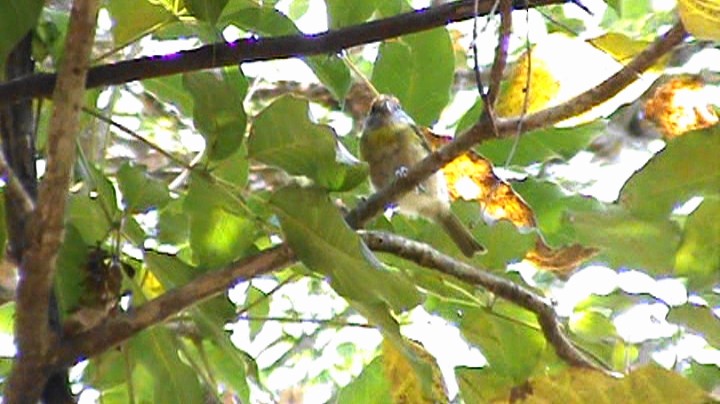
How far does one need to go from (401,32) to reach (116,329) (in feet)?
0.70

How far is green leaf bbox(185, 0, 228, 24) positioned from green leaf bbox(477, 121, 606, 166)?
0.26 meters

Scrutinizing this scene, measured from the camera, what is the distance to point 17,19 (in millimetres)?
648

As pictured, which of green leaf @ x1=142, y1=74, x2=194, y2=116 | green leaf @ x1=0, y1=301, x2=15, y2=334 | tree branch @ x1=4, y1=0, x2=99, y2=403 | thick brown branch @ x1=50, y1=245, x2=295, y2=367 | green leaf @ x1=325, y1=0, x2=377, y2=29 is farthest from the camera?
green leaf @ x1=0, y1=301, x2=15, y2=334

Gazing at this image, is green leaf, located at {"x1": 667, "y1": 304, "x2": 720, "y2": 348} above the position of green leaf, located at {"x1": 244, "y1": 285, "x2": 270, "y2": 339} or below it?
above

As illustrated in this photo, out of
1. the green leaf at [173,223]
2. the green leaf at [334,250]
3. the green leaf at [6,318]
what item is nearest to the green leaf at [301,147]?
the green leaf at [334,250]

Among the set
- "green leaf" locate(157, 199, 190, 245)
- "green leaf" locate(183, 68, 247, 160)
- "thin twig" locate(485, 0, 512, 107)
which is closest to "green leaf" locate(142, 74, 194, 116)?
"green leaf" locate(157, 199, 190, 245)

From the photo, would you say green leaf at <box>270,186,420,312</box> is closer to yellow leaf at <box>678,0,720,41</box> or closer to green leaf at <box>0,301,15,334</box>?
yellow leaf at <box>678,0,720,41</box>

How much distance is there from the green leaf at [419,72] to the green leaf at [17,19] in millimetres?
272

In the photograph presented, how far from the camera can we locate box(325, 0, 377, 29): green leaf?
0.76 m

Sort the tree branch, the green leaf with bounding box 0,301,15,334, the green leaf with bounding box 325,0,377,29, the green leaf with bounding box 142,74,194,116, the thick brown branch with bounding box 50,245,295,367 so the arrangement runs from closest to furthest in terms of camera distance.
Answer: the tree branch, the thick brown branch with bounding box 50,245,295,367, the green leaf with bounding box 325,0,377,29, the green leaf with bounding box 142,74,194,116, the green leaf with bounding box 0,301,15,334

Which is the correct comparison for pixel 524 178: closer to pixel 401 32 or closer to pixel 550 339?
pixel 550 339

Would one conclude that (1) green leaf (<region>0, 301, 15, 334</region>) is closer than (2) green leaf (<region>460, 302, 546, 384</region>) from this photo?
No

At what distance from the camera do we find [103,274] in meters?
0.72

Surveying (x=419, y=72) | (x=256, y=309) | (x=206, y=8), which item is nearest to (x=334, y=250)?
(x=206, y=8)
